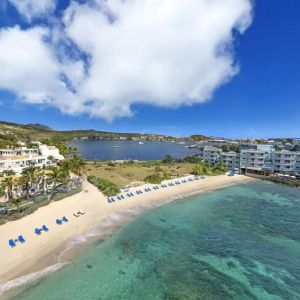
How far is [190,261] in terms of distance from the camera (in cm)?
3247

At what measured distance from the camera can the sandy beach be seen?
29898 millimetres

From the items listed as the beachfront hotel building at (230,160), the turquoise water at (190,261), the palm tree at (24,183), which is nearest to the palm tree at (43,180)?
the palm tree at (24,183)

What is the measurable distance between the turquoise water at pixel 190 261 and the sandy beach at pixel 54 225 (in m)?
3.87

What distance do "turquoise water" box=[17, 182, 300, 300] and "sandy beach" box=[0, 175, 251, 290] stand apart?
3.87 meters

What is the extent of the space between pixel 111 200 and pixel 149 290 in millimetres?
29813

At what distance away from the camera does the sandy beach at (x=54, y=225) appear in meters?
29.9

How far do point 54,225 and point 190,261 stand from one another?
2127 centimetres

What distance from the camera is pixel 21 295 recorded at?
81.6 feet

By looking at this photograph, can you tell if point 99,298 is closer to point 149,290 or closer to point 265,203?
point 149,290

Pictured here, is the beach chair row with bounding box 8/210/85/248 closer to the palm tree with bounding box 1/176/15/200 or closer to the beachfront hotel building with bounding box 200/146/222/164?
the palm tree with bounding box 1/176/15/200

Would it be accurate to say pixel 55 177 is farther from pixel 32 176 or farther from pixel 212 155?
pixel 212 155

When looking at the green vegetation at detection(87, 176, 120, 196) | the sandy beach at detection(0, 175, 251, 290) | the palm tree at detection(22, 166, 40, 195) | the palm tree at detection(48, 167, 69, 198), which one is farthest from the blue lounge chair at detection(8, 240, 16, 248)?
the green vegetation at detection(87, 176, 120, 196)

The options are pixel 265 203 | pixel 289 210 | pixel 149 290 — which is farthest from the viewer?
pixel 265 203

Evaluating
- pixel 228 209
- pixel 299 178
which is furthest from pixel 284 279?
pixel 299 178
